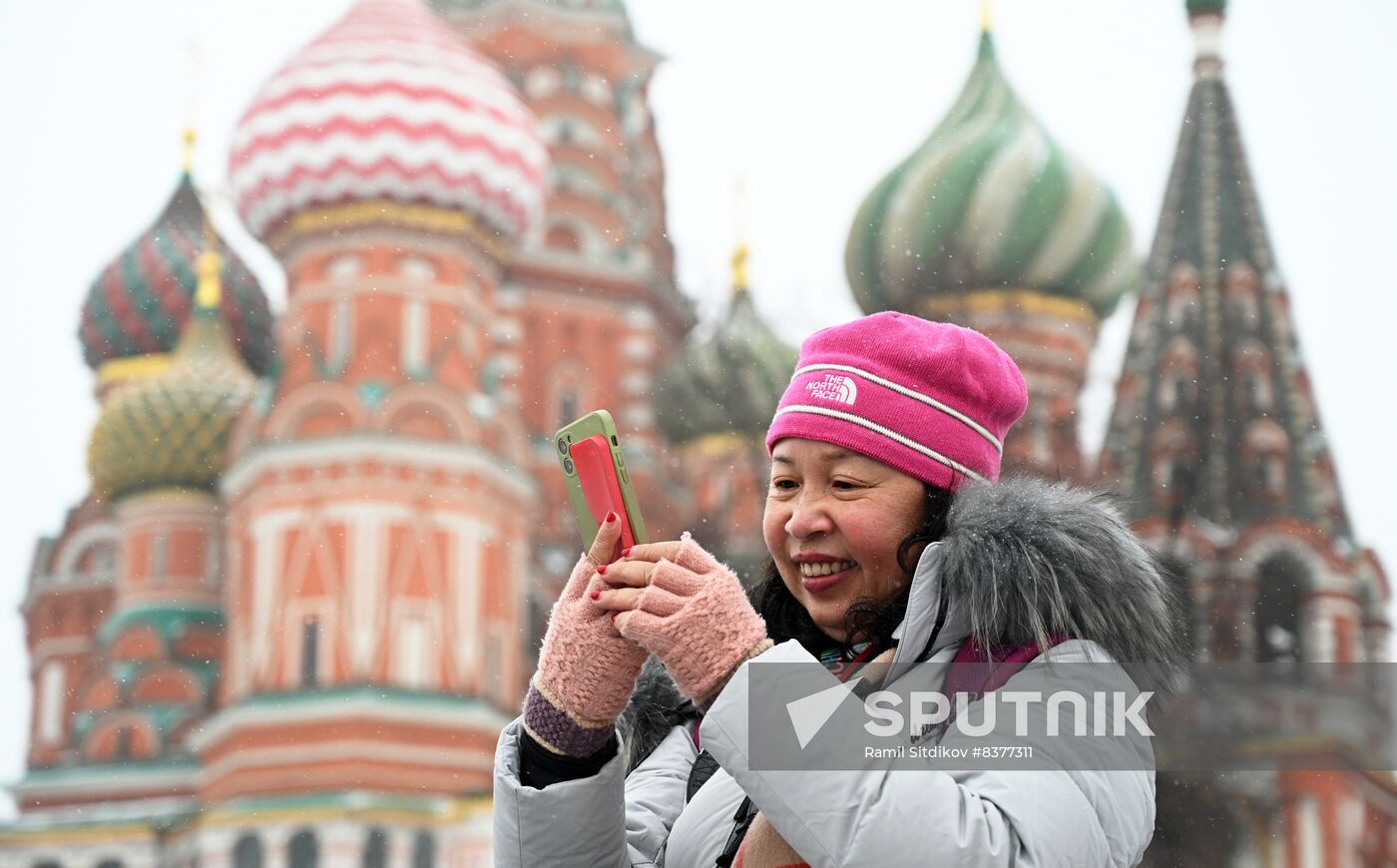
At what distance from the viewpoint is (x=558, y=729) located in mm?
1710

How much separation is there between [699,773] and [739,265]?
20.1 meters

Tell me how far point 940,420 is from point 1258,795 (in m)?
12.4

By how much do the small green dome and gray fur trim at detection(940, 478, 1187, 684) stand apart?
15742 millimetres

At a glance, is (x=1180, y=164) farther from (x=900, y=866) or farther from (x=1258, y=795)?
(x=900, y=866)

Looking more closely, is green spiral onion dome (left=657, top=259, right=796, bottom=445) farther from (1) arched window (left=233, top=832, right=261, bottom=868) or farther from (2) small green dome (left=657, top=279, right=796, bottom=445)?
(1) arched window (left=233, top=832, right=261, bottom=868)

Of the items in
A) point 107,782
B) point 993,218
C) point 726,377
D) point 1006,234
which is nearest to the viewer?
point 726,377

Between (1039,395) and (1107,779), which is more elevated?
(1039,395)

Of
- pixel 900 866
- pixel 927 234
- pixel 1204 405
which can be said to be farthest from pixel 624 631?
pixel 927 234

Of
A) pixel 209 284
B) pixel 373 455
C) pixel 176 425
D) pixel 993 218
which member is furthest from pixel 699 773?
pixel 209 284

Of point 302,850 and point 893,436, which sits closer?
point 893,436

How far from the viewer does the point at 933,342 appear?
183 cm

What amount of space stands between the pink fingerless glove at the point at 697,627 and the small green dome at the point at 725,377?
52.0 feet

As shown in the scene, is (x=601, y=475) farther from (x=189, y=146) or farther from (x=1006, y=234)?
(x=189, y=146)

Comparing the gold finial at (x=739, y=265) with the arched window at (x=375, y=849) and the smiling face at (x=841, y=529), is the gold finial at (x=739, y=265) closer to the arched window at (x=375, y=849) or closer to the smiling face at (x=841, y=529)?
the arched window at (x=375, y=849)
